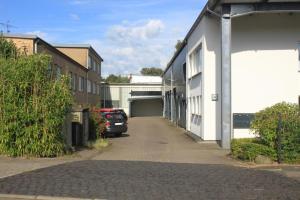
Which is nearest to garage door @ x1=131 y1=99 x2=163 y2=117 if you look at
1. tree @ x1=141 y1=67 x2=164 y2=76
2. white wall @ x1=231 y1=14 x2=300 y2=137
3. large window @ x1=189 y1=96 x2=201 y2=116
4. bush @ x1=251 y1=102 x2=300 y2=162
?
large window @ x1=189 y1=96 x2=201 y2=116

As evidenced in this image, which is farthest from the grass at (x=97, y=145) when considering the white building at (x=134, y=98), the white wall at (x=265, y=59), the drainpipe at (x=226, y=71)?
the white building at (x=134, y=98)

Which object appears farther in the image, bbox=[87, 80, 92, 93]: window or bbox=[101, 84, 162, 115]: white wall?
bbox=[101, 84, 162, 115]: white wall

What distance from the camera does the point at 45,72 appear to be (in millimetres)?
18750

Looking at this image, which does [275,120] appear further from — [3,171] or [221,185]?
[3,171]

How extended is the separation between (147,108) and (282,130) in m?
67.0

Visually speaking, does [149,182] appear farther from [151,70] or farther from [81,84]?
[151,70]

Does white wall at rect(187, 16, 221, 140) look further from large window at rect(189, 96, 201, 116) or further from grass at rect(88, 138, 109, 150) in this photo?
grass at rect(88, 138, 109, 150)

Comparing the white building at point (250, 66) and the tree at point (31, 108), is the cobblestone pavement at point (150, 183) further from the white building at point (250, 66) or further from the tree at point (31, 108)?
the white building at point (250, 66)

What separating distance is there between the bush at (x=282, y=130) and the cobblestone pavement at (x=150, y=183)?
2.43 meters

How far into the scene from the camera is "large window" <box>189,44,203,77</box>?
30219 millimetres

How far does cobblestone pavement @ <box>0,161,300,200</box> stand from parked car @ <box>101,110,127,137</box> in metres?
17.2

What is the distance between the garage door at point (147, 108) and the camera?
83750 millimetres

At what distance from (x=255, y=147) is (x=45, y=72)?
7.59m

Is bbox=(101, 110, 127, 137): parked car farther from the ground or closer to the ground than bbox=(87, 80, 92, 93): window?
closer to the ground
